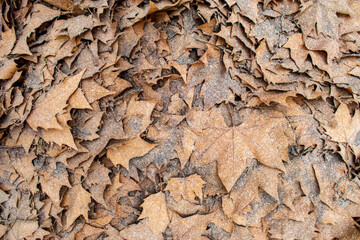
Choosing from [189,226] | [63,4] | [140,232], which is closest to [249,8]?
[63,4]

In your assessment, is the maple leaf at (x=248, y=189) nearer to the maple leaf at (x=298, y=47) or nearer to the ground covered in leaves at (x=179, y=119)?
the ground covered in leaves at (x=179, y=119)

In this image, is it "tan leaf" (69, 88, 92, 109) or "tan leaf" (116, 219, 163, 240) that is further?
"tan leaf" (116, 219, 163, 240)

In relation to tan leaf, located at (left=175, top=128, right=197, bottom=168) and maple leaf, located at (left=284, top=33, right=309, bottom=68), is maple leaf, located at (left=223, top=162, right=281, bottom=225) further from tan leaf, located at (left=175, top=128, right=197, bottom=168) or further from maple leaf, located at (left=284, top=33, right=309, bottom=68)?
maple leaf, located at (left=284, top=33, right=309, bottom=68)

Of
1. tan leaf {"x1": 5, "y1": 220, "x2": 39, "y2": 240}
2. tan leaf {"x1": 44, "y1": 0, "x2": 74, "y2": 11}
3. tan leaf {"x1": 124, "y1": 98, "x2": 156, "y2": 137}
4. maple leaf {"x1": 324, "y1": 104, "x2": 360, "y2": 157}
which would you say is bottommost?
tan leaf {"x1": 5, "y1": 220, "x2": 39, "y2": 240}

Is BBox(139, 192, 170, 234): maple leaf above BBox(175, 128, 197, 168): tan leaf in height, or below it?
below

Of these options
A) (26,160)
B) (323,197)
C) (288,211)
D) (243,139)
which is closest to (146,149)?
(243,139)

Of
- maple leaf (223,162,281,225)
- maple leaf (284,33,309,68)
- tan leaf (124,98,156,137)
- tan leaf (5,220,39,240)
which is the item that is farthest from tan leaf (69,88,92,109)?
maple leaf (284,33,309,68)

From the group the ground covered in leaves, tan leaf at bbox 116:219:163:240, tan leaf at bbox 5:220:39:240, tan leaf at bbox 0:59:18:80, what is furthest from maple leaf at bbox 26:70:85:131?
tan leaf at bbox 116:219:163:240

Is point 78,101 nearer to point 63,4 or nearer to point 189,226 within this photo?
point 63,4
